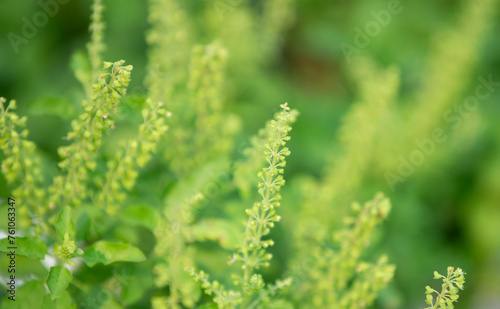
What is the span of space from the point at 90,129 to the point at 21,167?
250 mm

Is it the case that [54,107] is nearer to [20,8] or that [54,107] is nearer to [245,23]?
[245,23]

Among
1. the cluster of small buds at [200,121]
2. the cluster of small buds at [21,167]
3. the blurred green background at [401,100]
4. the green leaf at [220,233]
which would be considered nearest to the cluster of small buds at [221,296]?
the green leaf at [220,233]

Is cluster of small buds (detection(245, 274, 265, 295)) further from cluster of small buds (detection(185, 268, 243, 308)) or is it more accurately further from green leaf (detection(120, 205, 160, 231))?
green leaf (detection(120, 205, 160, 231))

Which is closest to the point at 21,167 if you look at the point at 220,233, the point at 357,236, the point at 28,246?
the point at 28,246

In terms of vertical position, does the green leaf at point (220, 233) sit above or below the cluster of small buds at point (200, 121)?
below

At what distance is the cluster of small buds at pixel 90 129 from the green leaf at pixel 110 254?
17cm

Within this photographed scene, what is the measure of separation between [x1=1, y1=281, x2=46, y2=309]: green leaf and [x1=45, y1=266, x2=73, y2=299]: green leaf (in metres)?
0.15

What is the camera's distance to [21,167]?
4.54ft

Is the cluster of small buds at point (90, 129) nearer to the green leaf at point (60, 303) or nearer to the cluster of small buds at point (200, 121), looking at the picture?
the green leaf at point (60, 303)

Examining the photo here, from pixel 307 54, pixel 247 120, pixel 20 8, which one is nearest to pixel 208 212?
pixel 247 120

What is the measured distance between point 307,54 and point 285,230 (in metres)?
2.74

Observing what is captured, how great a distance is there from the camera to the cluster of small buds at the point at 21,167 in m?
1.28

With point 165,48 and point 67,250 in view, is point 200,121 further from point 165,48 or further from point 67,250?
point 67,250

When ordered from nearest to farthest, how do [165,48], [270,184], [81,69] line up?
[270,184], [81,69], [165,48]
